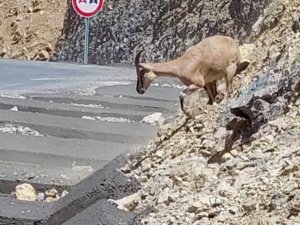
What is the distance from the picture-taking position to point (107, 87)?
12531 mm

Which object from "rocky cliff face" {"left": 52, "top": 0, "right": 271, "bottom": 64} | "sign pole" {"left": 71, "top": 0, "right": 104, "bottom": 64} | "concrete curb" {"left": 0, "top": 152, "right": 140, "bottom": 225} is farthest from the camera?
"rocky cliff face" {"left": 52, "top": 0, "right": 271, "bottom": 64}

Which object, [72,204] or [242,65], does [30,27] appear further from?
[72,204]

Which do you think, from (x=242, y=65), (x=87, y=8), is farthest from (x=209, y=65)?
(x=87, y=8)

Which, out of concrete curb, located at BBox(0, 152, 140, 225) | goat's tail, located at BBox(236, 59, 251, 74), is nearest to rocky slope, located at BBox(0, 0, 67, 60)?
goat's tail, located at BBox(236, 59, 251, 74)

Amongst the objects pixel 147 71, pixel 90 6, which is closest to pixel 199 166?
pixel 147 71

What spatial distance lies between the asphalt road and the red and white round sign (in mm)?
6974

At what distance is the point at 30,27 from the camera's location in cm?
3069

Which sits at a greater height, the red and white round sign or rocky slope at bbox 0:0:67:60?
the red and white round sign

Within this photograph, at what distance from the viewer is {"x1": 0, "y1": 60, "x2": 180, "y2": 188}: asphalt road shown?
7.15m

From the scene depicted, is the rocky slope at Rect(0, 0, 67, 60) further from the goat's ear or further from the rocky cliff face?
the goat's ear

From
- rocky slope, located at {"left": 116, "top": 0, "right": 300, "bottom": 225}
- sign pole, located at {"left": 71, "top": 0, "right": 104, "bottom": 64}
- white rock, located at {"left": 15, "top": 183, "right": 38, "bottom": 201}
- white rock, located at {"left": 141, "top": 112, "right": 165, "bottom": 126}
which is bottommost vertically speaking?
white rock, located at {"left": 15, "top": 183, "right": 38, "bottom": 201}

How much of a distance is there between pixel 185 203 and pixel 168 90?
8264mm

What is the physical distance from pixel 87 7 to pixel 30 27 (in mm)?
9988

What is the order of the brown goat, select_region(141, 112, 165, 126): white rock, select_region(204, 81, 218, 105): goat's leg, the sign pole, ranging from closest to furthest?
select_region(204, 81, 218, 105): goat's leg < the brown goat < select_region(141, 112, 165, 126): white rock < the sign pole
